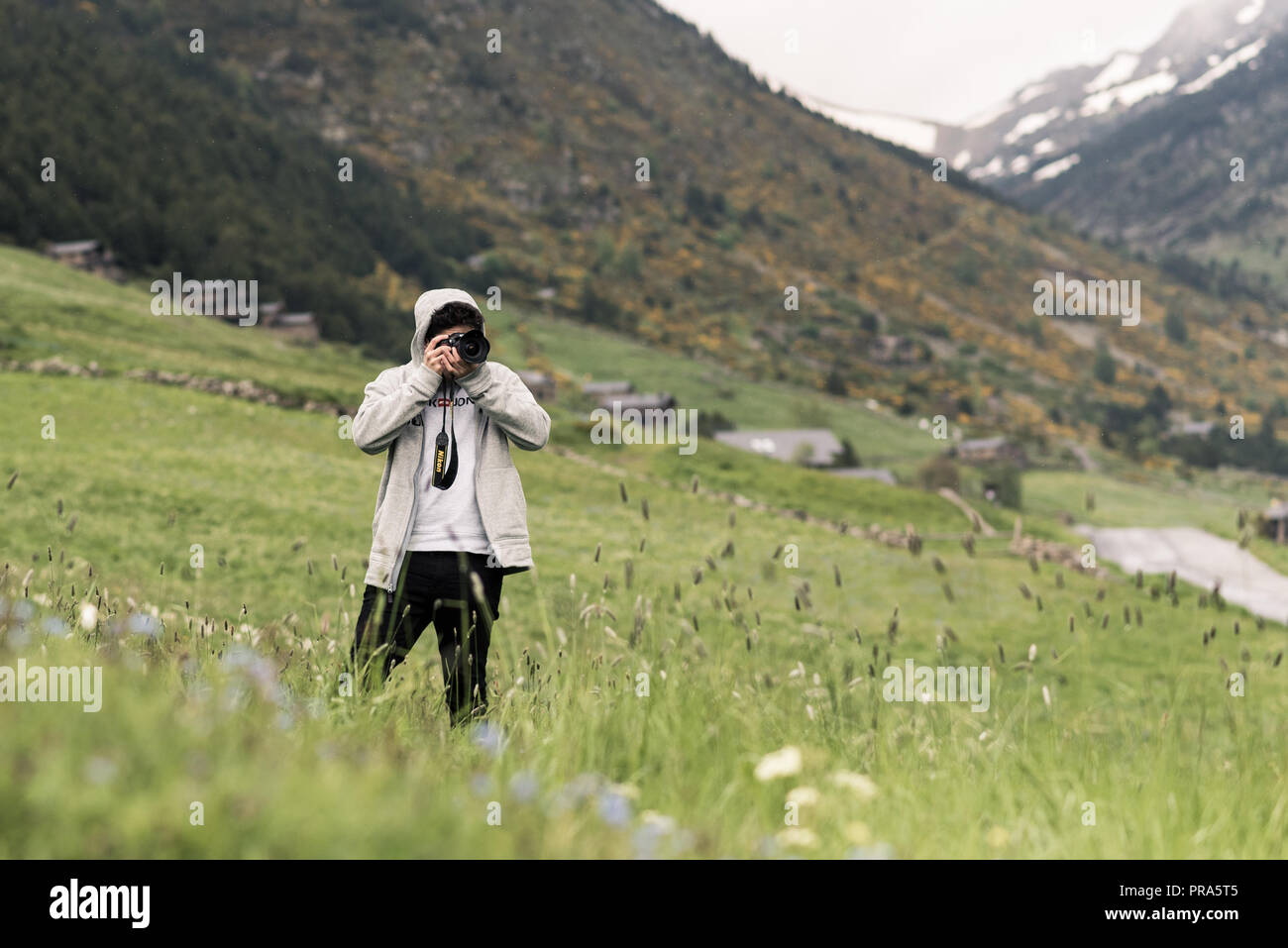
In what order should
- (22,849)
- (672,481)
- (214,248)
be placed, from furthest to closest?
(214,248) < (672,481) < (22,849)

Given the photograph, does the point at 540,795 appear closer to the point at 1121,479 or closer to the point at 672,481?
the point at 672,481

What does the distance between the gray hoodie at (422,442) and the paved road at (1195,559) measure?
139 ft

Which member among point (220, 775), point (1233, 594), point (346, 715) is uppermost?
point (220, 775)

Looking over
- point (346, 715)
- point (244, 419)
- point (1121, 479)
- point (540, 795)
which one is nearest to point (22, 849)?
point (540, 795)

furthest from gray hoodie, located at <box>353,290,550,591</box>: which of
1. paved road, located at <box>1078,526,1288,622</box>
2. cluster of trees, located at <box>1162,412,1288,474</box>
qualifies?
cluster of trees, located at <box>1162,412,1288,474</box>

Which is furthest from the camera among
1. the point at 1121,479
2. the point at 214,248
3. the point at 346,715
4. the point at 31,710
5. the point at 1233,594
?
the point at 1121,479

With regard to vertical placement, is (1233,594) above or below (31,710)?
below

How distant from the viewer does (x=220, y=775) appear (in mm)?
1873

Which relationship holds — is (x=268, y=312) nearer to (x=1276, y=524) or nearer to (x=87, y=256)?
(x=87, y=256)

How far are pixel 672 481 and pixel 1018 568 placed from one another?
16.2 m

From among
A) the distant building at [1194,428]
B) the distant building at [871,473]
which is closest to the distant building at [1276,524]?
the distant building at [871,473]

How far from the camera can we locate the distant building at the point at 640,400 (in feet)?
356

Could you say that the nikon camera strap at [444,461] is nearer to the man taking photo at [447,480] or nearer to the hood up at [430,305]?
the man taking photo at [447,480]
